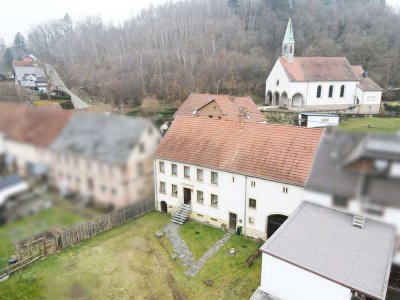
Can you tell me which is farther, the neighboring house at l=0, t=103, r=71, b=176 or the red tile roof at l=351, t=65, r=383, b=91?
the red tile roof at l=351, t=65, r=383, b=91

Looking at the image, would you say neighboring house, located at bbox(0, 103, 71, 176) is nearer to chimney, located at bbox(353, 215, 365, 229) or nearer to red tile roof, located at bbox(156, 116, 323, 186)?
chimney, located at bbox(353, 215, 365, 229)

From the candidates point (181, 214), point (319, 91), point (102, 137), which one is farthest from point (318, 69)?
point (102, 137)

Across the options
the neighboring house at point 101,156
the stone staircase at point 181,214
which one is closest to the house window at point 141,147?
the neighboring house at point 101,156

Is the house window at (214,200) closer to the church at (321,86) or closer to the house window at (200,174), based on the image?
the house window at (200,174)

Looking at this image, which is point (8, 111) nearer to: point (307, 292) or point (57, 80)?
point (57, 80)

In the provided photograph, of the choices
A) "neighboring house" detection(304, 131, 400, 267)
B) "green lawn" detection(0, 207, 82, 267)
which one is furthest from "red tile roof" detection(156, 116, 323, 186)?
"green lawn" detection(0, 207, 82, 267)

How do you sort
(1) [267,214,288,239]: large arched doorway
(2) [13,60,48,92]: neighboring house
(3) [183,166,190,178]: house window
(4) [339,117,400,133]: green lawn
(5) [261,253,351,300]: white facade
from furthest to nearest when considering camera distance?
(3) [183,166,190,178]: house window, (1) [267,214,288,239]: large arched doorway, (5) [261,253,351,300]: white facade, (4) [339,117,400,133]: green lawn, (2) [13,60,48,92]: neighboring house
